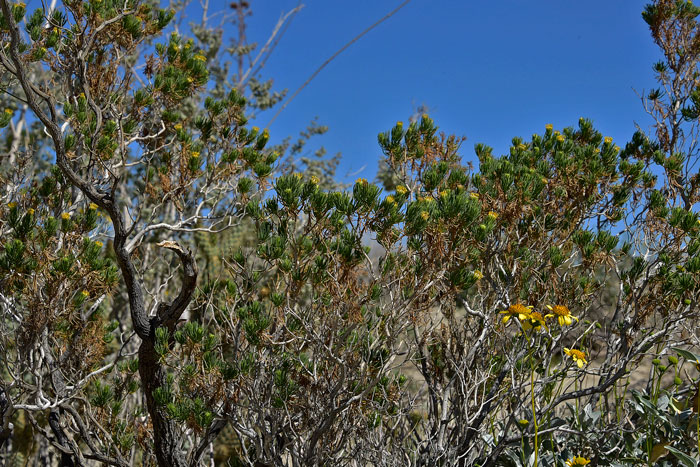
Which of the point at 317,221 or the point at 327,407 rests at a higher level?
the point at 317,221

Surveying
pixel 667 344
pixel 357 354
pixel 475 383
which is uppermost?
pixel 667 344

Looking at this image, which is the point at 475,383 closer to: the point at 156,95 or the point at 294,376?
the point at 294,376

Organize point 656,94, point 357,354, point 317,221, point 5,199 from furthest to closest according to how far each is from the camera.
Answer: point 656,94 < point 5,199 < point 357,354 < point 317,221

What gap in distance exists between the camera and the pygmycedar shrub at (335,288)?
2955 millimetres

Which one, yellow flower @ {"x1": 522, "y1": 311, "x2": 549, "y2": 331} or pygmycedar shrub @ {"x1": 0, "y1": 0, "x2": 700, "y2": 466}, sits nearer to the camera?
yellow flower @ {"x1": 522, "y1": 311, "x2": 549, "y2": 331}

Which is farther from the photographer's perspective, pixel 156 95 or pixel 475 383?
pixel 156 95

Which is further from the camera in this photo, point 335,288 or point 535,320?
point 335,288

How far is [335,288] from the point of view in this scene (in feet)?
9.95

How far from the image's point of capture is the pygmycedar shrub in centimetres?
296

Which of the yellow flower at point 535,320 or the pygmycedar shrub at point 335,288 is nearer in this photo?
the yellow flower at point 535,320

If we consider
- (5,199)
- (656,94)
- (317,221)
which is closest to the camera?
(317,221)

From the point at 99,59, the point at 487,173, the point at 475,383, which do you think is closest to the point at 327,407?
the point at 475,383

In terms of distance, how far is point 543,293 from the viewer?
3.63m

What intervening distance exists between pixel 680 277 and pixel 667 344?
1.90 ft
